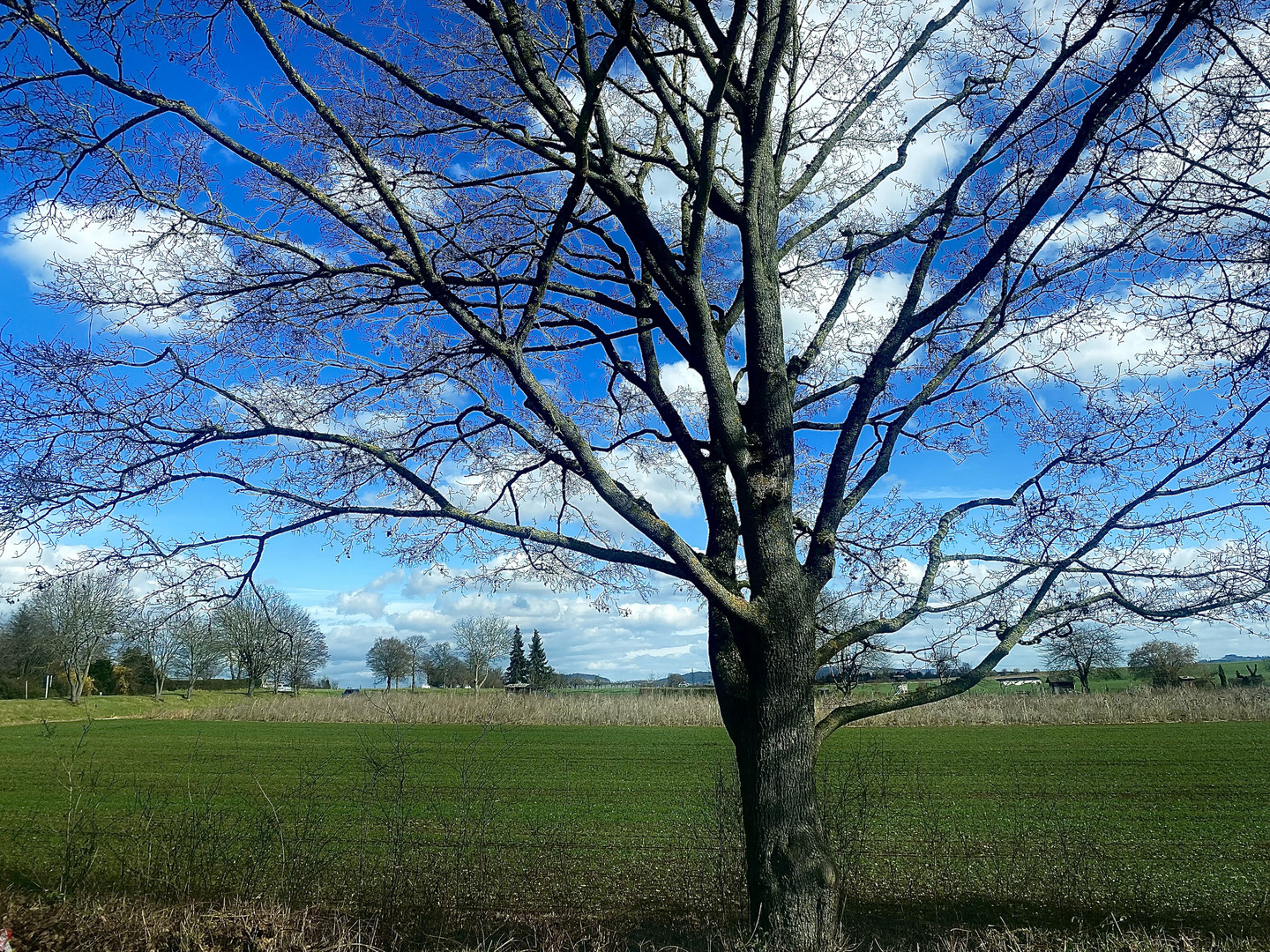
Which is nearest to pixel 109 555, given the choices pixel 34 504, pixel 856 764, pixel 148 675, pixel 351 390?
pixel 34 504

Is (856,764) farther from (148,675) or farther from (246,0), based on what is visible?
(148,675)

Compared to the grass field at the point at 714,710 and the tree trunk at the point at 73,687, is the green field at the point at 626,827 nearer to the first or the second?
the tree trunk at the point at 73,687

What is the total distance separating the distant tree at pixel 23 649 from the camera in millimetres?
38750

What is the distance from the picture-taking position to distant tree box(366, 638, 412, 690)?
279 feet

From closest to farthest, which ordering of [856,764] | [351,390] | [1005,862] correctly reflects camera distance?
1. [351,390]
2. [856,764]
3. [1005,862]

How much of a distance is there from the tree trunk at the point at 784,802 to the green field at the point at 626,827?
2.50 meters

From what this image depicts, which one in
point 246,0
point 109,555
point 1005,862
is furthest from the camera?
point 1005,862

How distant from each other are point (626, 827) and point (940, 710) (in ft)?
92.1

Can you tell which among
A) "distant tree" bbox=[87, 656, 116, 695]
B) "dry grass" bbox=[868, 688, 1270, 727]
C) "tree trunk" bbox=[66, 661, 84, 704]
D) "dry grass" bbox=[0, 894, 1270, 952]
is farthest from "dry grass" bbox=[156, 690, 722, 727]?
"dry grass" bbox=[0, 894, 1270, 952]

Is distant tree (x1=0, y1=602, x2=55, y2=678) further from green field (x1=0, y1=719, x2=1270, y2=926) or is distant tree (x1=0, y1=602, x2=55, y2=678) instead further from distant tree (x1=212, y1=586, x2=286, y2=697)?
distant tree (x1=212, y1=586, x2=286, y2=697)

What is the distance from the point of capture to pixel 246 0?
→ 3.14m

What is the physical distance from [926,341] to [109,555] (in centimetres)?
471

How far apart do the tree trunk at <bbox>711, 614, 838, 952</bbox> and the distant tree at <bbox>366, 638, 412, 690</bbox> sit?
85425mm

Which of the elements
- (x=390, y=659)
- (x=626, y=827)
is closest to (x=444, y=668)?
(x=390, y=659)
